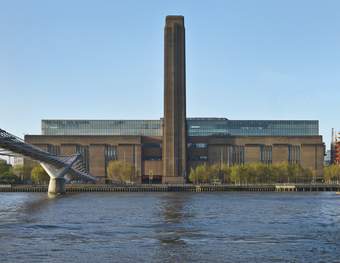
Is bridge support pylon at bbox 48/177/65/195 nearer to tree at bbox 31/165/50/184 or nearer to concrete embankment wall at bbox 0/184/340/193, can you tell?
concrete embankment wall at bbox 0/184/340/193

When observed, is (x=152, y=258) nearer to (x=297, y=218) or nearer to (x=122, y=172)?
(x=297, y=218)

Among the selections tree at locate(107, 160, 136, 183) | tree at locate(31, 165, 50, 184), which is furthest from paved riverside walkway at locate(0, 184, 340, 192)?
tree at locate(107, 160, 136, 183)

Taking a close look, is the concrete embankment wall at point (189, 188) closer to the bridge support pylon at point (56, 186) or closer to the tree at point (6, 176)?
the tree at point (6, 176)

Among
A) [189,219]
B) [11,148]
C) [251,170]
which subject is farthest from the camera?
[251,170]

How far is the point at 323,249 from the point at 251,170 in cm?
14224

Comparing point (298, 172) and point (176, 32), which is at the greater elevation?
point (176, 32)

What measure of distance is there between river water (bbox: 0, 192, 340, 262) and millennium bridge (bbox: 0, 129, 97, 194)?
41.3 ft

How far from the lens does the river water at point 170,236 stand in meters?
46.2

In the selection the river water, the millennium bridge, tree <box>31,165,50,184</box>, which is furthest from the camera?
tree <box>31,165,50,184</box>

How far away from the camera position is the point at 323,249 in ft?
161

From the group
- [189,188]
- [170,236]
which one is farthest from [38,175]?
[170,236]

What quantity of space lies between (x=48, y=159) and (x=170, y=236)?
239 ft

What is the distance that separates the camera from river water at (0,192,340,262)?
46219 millimetres

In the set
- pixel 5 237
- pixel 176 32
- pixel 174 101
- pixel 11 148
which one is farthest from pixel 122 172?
pixel 5 237
